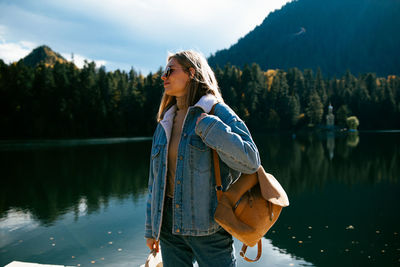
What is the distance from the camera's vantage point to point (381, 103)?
82.1 meters

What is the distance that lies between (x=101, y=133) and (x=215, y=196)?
207 ft

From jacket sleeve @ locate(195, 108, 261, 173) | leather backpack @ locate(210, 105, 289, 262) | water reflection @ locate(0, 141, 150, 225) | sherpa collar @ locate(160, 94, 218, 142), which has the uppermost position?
sherpa collar @ locate(160, 94, 218, 142)

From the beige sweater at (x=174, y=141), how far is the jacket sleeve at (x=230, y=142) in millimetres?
309

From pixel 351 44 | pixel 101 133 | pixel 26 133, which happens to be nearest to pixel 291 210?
pixel 101 133

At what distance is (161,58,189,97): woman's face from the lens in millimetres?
2061

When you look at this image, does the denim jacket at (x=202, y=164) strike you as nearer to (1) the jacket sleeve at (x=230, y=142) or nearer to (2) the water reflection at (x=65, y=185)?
(1) the jacket sleeve at (x=230, y=142)

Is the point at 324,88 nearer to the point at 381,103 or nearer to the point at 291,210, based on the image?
the point at 381,103

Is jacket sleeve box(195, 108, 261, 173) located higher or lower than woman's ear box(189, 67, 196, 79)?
lower

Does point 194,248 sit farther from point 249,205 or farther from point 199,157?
point 199,157

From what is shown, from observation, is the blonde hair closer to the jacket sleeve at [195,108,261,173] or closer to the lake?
the jacket sleeve at [195,108,261,173]

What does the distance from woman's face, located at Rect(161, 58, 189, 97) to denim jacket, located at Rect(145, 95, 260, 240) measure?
187 mm

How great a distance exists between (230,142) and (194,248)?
2.40 ft

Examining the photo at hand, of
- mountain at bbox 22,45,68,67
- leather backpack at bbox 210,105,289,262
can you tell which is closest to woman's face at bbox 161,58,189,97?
leather backpack at bbox 210,105,289,262

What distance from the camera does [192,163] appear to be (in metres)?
1.90
